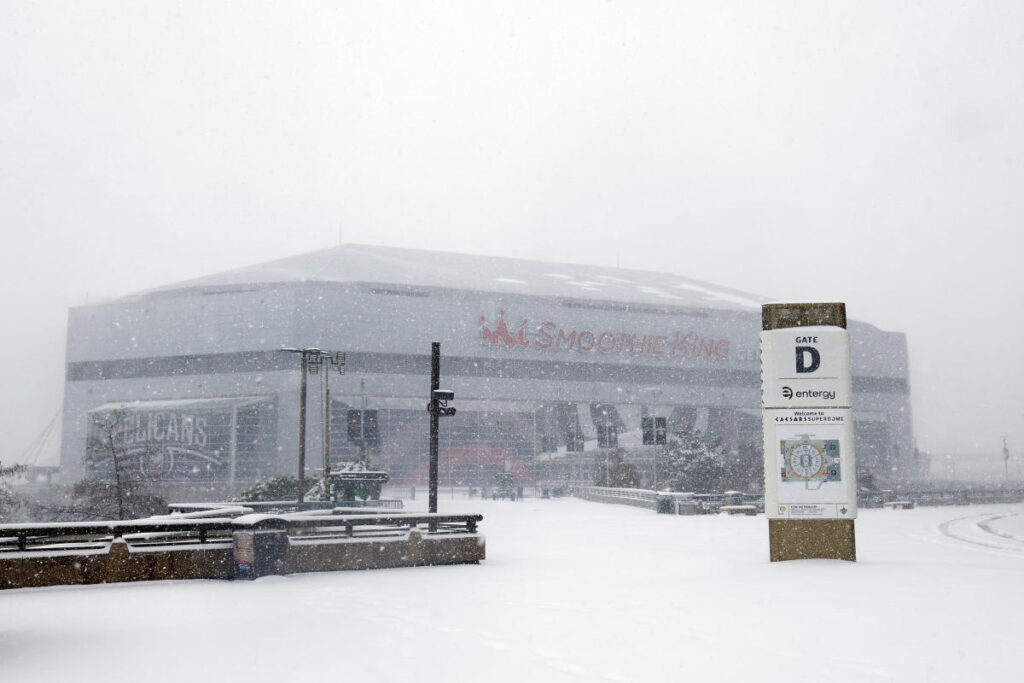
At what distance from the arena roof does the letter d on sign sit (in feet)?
202

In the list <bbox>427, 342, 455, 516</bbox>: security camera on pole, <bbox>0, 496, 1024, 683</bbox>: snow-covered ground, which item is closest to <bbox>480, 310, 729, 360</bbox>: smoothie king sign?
<bbox>427, 342, 455, 516</bbox>: security camera on pole

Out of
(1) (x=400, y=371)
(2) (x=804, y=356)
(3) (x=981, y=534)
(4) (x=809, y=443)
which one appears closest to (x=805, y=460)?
(4) (x=809, y=443)

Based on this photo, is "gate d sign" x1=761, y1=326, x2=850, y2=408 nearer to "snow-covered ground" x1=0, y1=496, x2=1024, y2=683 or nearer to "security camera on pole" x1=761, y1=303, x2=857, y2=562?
Answer: "security camera on pole" x1=761, y1=303, x2=857, y2=562

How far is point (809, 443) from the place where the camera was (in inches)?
610

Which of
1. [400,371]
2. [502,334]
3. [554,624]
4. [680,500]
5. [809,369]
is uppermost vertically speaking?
[502,334]

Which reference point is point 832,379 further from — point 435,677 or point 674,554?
point 435,677

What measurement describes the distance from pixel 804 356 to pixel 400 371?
60027mm

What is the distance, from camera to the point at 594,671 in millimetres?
7750

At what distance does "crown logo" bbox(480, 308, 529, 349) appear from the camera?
77375 mm

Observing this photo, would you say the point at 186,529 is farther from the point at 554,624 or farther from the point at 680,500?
the point at 680,500

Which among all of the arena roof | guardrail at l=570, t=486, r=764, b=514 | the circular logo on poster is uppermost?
the arena roof

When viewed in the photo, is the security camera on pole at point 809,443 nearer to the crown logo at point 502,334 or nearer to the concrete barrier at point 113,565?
the concrete barrier at point 113,565

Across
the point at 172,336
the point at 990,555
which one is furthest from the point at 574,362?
the point at 990,555

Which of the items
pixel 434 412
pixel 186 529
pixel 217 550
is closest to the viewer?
pixel 217 550
